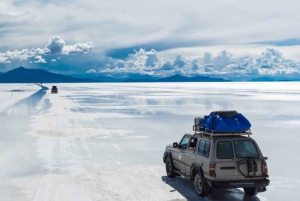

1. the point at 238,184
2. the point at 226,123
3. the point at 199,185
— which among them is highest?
the point at 226,123

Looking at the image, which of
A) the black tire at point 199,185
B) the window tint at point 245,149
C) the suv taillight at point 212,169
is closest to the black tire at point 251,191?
the window tint at point 245,149

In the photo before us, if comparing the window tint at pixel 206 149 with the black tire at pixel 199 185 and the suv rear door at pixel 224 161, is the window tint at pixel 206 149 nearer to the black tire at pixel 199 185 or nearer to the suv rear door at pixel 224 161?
the suv rear door at pixel 224 161

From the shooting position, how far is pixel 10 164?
14.3 meters

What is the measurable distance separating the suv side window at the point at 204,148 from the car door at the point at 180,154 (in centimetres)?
102

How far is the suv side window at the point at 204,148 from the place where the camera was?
9.89 meters

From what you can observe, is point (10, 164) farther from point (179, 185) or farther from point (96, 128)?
point (96, 128)

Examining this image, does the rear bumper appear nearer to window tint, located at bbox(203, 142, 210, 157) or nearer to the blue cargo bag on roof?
window tint, located at bbox(203, 142, 210, 157)

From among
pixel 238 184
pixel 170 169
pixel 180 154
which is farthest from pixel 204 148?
pixel 170 169

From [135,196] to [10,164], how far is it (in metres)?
6.14

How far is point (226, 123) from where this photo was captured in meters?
10.0

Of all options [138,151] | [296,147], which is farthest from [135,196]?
[296,147]

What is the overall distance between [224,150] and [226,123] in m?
0.72

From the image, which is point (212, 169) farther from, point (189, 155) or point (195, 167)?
point (189, 155)

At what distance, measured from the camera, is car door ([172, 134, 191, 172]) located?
11359 mm
